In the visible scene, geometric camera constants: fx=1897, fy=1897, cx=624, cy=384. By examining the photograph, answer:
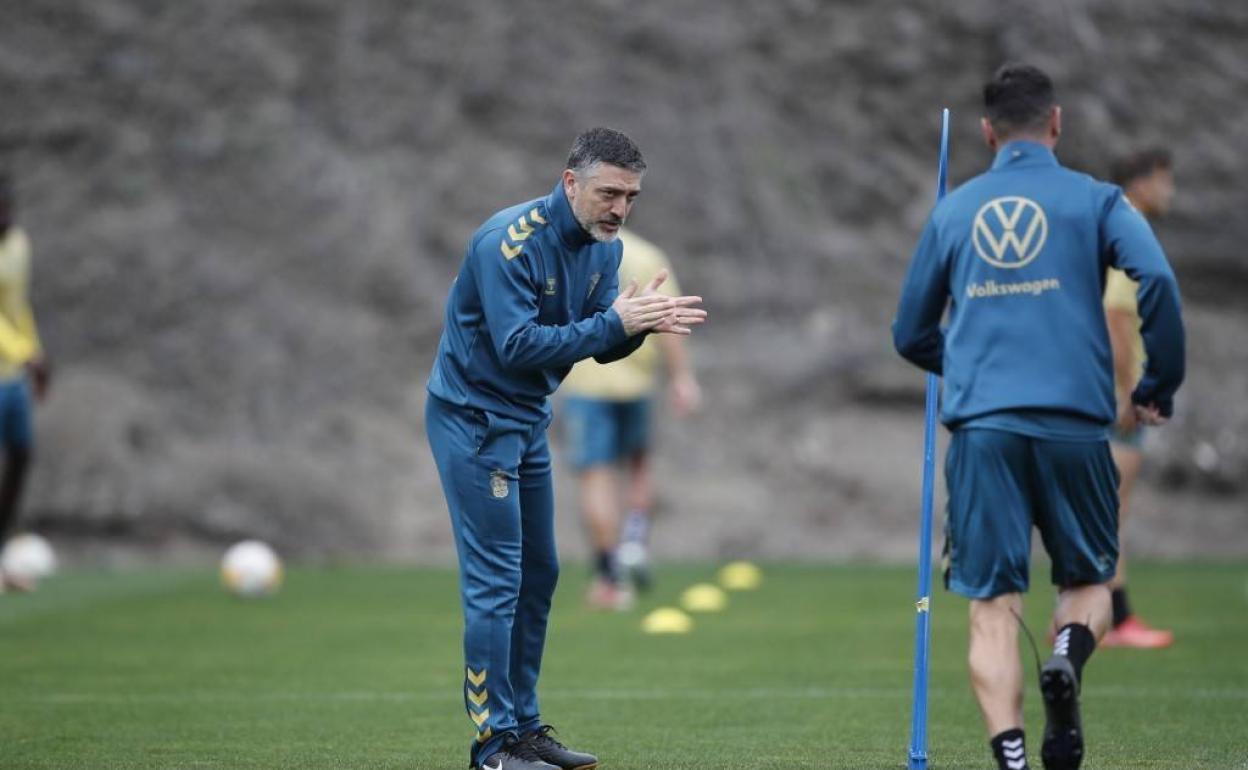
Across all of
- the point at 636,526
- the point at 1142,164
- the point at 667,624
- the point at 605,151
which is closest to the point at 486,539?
the point at 605,151

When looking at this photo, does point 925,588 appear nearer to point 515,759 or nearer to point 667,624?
point 515,759

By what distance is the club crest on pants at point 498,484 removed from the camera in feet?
19.5

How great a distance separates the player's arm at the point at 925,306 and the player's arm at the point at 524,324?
0.77m

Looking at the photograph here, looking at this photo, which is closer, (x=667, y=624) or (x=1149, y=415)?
(x=1149, y=415)

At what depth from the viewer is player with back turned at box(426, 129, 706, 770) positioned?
19.0ft

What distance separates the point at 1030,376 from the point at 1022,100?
807 millimetres

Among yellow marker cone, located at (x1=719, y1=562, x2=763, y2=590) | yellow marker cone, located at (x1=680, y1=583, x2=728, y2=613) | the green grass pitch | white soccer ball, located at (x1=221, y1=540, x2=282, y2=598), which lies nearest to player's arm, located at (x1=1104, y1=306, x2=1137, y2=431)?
the green grass pitch

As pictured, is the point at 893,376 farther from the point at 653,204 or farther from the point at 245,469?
the point at 245,469

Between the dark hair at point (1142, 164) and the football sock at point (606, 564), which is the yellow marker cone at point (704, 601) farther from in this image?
the dark hair at point (1142, 164)

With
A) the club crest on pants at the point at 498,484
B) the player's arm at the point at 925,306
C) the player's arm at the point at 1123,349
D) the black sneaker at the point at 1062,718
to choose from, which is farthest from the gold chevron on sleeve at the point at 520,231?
the player's arm at the point at 1123,349

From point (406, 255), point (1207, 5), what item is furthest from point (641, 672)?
point (1207, 5)

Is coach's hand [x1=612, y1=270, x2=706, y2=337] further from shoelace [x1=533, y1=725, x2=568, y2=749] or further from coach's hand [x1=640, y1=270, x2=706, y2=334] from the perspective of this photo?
shoelace [x1=533, y1=725, x2=568, y2=749]

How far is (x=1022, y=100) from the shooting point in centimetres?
542

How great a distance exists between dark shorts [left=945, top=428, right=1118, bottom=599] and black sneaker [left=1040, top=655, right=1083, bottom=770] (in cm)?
34
